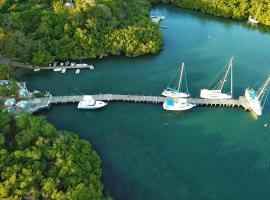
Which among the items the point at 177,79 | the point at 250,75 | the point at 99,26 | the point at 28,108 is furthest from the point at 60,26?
the point at 250,75

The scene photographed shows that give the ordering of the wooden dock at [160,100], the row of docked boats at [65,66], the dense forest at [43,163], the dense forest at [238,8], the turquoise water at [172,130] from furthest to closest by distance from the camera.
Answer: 1. the dense forest at [238,8]
2. the row of docked boats at [65,66]
3. the wooden dock at [160,100]
4. the turquoise water at [172,130]
5. the dense forest at [43,163]

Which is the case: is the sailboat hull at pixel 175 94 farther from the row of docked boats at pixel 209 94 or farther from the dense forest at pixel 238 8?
the dense forest at pixel 238 8

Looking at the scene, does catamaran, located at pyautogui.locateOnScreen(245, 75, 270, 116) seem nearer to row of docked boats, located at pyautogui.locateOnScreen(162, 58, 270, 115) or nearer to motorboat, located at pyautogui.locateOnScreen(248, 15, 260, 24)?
row of docked boats, located at pyautogui.locateOnScreen(162, 58, 270, 115)

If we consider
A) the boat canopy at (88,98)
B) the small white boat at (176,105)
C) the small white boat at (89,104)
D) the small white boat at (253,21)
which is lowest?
the small white boat at (89,104)

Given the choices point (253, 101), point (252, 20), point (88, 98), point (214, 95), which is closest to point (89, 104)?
point (88, 98)

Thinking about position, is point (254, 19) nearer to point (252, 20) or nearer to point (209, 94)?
point (252, 20)

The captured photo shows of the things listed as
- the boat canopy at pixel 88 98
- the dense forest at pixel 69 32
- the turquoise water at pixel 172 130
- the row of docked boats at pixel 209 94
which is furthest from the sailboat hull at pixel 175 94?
the dense forest at pixel 69 32
